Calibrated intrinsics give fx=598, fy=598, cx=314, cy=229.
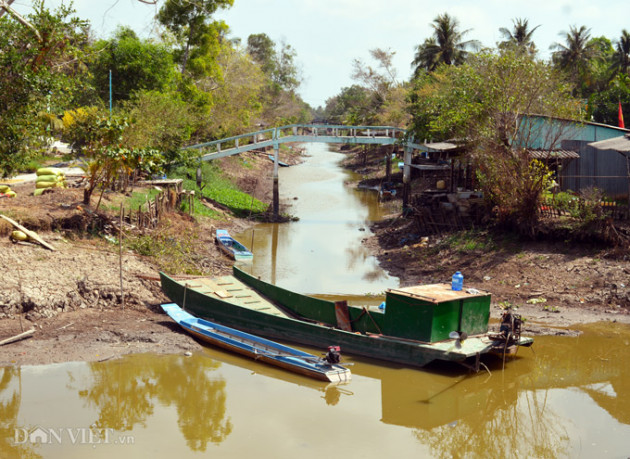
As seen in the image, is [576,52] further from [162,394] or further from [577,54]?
[162,394]

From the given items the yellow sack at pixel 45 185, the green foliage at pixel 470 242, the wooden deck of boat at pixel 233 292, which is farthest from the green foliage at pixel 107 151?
the green foliage at pixel 470 242

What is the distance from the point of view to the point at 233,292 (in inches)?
566

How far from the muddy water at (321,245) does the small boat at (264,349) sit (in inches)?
194

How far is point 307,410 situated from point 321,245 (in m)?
14.1

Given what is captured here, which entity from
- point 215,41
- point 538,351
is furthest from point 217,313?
point 215,41

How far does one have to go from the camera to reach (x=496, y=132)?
1931cm

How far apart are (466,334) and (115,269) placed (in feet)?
27.6

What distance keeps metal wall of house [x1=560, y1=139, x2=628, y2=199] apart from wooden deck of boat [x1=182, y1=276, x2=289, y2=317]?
468 inches

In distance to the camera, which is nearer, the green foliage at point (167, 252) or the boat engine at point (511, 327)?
the boat engine at point (511, 327)

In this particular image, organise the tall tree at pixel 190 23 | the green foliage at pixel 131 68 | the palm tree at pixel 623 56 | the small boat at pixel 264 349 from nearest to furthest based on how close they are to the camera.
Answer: the small boat at pixel 264 349
the green foliage at pixel 131 68
the tall tree at pixel 190 23
the palm tree at pixel 623 56

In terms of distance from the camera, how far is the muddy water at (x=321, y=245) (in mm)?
18312

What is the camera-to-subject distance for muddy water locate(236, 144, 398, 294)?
18312 millimetres

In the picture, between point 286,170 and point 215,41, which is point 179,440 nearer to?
point 215,41

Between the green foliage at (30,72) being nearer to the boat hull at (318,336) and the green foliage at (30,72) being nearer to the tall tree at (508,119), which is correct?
the boat hull at (318,336)
